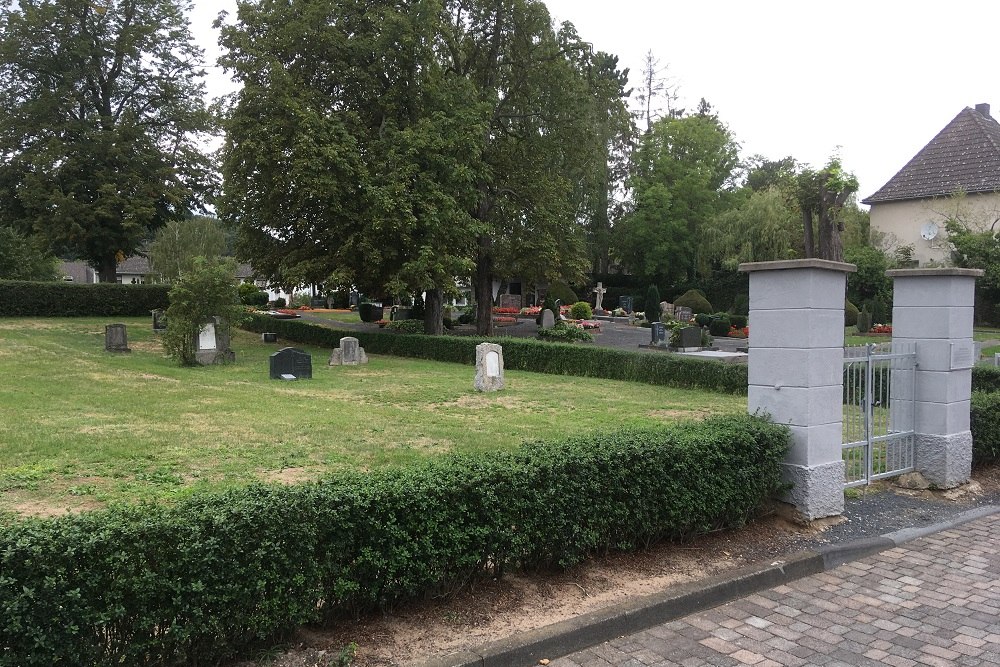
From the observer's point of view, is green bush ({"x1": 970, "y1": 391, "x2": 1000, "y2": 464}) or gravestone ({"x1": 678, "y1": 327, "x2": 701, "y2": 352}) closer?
green bush ({"x1": 970, "y1": 391, "x2": 1000, "y2": 464})

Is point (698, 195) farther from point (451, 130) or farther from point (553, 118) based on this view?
point (451, 130)

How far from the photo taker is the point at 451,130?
22906 mm

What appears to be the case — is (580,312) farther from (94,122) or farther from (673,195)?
(94,122)

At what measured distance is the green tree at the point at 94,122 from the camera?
32969 mm

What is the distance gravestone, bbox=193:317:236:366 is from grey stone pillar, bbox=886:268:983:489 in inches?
650

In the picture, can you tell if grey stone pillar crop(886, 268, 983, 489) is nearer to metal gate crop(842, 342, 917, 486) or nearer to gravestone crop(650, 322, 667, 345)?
metal gate crop(842, 342, 917, 486)

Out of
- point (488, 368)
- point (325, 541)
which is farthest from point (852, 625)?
point (488, 368)

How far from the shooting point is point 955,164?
114ft

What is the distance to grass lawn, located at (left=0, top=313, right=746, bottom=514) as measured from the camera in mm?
7445

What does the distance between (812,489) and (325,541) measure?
172 inches

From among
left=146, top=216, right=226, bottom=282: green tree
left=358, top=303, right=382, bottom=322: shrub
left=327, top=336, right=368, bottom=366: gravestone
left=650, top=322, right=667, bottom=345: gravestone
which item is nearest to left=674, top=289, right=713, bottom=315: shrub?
left=650, top=322, right=667, bottom=345: gravestone

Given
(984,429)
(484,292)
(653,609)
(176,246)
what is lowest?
(653,609)

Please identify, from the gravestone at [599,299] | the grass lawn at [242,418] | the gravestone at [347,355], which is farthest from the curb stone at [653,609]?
the gravestone at [599,299]

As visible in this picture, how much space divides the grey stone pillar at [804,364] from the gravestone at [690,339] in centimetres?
1827
